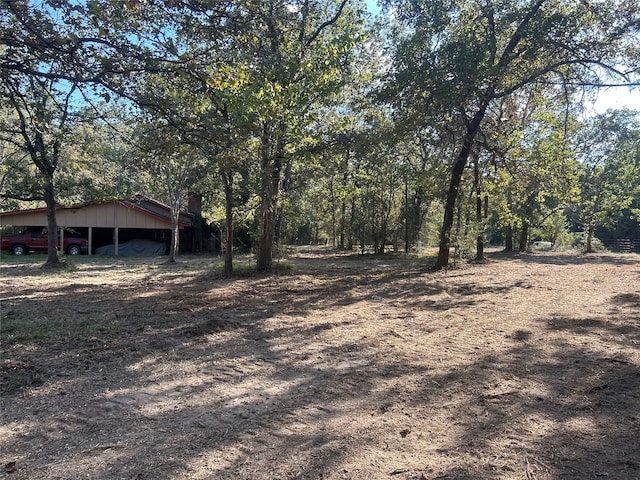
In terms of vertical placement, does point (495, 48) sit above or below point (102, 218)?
above

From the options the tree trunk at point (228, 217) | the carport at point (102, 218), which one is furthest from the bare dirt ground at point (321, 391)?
the carport at point (102, 218)

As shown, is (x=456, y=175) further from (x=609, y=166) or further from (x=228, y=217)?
(x=609, y=166)

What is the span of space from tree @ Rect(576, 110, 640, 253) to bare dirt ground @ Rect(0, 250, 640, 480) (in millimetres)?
24731

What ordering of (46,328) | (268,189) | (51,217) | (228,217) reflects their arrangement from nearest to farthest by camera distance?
(46,328)
(268,189)
(228,217)
(51,217)

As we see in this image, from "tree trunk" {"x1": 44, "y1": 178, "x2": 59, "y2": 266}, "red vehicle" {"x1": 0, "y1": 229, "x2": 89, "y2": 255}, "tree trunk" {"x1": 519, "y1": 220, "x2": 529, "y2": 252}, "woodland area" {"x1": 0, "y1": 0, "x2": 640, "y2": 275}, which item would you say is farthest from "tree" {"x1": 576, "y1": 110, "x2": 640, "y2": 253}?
"red vehicle" {"x1": 0, "y1": 229, "x2": 89, "y2": 255}

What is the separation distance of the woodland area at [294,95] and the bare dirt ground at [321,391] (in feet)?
10.4

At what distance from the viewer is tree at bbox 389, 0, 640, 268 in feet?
34.2

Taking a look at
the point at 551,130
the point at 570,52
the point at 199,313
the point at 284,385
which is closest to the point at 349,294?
the point at 199,313

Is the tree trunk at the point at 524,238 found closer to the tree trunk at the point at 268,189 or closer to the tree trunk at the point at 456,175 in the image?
the tree trunk at the point at 456,175

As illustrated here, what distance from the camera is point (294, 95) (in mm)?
8500

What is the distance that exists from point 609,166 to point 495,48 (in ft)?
77.9

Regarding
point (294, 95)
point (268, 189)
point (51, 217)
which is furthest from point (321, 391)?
point (51, 217)

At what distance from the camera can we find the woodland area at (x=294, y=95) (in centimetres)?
581

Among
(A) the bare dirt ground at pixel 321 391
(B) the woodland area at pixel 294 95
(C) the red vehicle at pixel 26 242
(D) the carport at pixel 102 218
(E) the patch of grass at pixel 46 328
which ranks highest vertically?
(B) the woodland area at pixel 294 95
